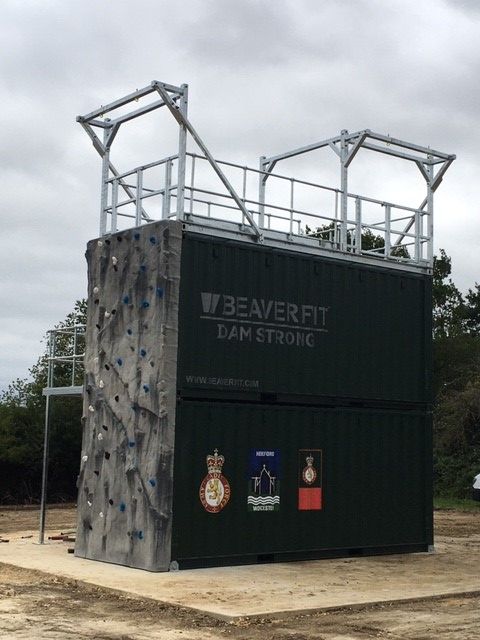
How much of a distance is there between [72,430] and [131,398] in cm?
1588

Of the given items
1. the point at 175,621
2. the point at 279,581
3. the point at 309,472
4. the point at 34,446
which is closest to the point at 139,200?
the point at 309,472

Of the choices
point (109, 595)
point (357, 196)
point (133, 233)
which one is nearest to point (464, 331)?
point (357, 196)

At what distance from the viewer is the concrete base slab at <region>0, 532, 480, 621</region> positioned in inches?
462

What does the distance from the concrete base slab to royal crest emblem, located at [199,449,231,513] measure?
0.95 meters

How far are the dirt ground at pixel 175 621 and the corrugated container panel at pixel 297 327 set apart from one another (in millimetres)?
3794

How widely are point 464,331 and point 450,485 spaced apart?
1713cm

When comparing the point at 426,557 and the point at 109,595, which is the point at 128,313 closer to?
the point at 109,595

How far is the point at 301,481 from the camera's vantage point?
52.8 ft

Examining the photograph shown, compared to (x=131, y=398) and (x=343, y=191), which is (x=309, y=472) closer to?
(x=131, y=398)

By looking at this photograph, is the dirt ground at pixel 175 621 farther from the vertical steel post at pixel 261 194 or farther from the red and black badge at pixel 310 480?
the vertical steel post at pixel 261 194

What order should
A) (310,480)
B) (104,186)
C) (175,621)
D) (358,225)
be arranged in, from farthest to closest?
1. (358,225)
2. (104,186)
3. (310,480)
4. (175,621)

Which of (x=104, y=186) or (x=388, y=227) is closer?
(x=104, y=186)

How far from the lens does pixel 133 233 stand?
1555 cm

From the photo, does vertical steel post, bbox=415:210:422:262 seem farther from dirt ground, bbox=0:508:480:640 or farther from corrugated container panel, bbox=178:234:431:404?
dirt ground, bbox=0:508:480:640
